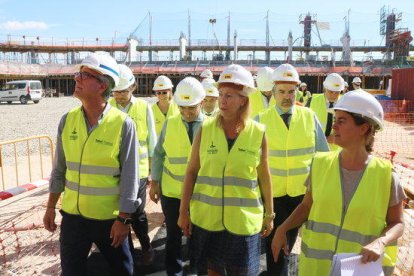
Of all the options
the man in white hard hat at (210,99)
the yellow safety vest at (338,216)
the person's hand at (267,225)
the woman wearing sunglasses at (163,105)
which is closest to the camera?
the yellow safety vest at (338,216)

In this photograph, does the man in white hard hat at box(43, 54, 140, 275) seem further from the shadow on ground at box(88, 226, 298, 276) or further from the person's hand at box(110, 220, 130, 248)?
the shadow on ground at box(88, 226, 298, 276)

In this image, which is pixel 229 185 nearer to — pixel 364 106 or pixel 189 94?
pixel 364 106

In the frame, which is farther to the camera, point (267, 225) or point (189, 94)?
point (189, 94)

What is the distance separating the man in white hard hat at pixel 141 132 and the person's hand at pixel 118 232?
1.37 meters

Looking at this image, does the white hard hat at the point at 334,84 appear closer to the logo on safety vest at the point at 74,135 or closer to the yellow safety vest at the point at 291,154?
the yellow safety vest at the point at 291,154

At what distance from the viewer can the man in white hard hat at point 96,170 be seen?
8.74 ft

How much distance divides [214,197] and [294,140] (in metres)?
1.10

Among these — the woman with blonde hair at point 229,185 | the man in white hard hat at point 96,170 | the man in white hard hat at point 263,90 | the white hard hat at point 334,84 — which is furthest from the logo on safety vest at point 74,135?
the white hard hat at point 334,84

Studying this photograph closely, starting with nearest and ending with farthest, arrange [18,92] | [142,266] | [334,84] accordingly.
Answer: [142,266] → [334,84] → [18,92]

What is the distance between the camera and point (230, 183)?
8.76 feet

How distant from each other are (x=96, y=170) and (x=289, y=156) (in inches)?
64.6

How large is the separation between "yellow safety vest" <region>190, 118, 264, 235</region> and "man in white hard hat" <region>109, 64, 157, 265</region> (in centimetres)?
153

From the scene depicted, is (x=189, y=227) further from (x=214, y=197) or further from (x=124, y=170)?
(x=124, y=170)

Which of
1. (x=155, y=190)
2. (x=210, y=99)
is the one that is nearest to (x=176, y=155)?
(x=155, y=190)
